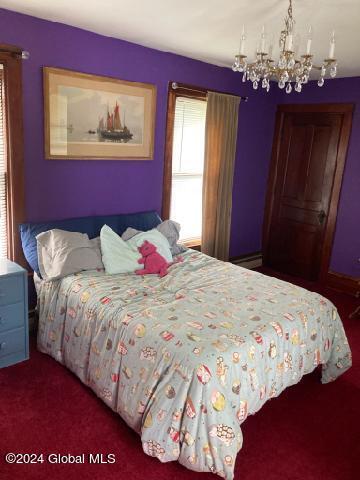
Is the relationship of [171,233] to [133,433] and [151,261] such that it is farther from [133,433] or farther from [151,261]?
[133,433]

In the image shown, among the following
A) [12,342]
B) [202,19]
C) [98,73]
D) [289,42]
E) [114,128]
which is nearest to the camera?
[289,42]

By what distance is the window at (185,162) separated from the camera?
3.88 meters

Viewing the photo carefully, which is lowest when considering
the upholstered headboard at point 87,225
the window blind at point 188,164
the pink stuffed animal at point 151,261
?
the pink stuffed animal at point 151,261

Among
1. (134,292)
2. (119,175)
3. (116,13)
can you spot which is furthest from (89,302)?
(116,13)

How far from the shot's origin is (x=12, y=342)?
8.96ft

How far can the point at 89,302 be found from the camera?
8.21ft

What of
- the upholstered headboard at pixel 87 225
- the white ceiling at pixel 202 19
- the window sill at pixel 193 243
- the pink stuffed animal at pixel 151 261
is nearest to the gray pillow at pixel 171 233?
the upholstered headboard at pixel 87 225

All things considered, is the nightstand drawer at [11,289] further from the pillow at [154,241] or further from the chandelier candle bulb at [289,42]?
the chandelier candle bulb at [289,42]

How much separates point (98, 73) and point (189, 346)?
7.83 feet

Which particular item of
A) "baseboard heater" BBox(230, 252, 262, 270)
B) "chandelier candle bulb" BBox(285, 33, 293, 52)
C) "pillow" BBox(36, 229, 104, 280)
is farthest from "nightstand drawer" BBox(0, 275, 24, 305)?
"baseboard heater" BBox(230, 252, 262, 270)

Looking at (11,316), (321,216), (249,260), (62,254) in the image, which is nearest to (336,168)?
(321,216)

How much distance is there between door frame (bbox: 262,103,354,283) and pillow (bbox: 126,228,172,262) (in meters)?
2.27

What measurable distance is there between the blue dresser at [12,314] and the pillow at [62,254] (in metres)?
0.20

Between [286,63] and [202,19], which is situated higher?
[202,19]
